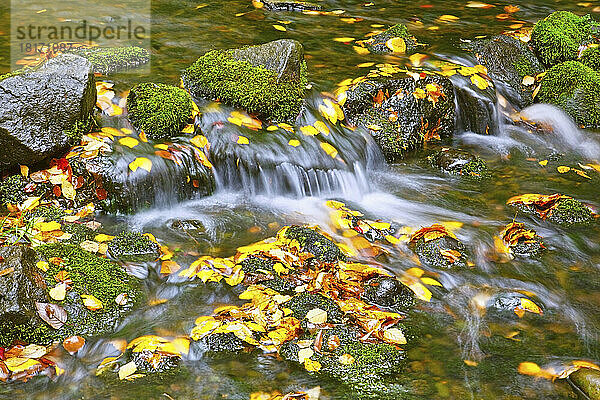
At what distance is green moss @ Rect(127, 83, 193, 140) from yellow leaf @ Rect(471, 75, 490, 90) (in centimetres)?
373

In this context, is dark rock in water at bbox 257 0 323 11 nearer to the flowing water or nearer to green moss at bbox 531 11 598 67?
the flowing water

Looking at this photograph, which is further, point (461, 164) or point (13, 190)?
point (461, 164)

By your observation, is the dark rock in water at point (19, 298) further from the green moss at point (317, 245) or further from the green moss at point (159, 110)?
the green moss at point (159, 110)

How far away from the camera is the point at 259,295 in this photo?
4.15m

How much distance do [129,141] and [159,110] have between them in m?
0.44

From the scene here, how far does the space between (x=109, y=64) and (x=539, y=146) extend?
5154mm

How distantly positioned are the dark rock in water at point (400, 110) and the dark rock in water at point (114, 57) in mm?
2516

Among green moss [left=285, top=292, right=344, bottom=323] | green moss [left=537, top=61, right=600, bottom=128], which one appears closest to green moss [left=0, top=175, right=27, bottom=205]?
green moss [left=285, top=292, right=344, bottom=323]

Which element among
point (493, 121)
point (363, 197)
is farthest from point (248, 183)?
point (493, 121)

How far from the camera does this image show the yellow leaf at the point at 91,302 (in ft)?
12.9

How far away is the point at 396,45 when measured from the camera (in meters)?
8.02

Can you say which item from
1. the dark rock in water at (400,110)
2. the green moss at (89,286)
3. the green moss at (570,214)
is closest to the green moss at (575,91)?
the dark rock in water at (400,110)

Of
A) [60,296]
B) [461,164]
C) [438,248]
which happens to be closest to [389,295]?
[438,248]

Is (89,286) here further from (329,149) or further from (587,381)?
(587,381)
